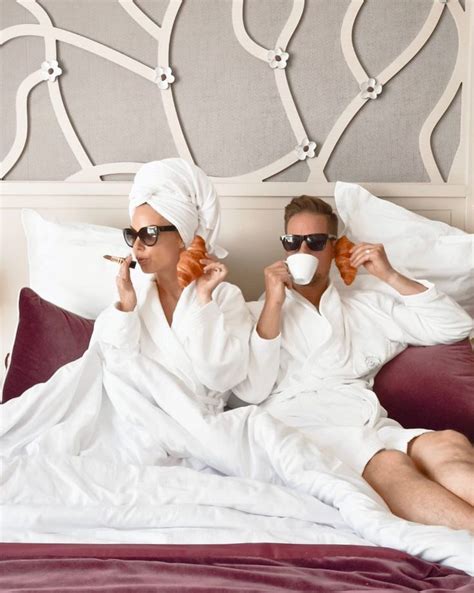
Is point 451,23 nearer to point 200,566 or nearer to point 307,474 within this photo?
point 307,474

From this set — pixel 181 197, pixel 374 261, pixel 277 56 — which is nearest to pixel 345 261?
pixel 374 261

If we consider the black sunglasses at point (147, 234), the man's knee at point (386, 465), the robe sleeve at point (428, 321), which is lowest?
the man's knee at point (386, 465)

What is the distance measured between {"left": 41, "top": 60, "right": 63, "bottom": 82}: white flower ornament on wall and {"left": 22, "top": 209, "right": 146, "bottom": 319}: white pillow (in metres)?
0.55

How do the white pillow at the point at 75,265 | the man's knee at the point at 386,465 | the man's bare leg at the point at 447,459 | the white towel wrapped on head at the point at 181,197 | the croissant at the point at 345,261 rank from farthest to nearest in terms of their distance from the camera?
1. the white pillow at the point at 75,265
2. the croissant at the point at 345,261
3. the white towel wrapped on head at the point at 181,197
4. the man's knee at the point at 386,465
5. the man's bare leg at the point at 447,459

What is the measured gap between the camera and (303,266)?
2.38m

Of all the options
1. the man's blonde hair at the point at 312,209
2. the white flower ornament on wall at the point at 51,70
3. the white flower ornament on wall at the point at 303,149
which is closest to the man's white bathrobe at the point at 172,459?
the man's blonde hair at the point at 312,209

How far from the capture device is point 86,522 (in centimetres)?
173

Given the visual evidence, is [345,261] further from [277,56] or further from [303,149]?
[277,56]

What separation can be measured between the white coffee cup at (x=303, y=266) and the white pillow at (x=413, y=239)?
37 cm

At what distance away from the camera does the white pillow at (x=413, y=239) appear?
2.73m

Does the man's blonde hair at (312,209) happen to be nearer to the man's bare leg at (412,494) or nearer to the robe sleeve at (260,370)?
the robe sleeve at (260,370)

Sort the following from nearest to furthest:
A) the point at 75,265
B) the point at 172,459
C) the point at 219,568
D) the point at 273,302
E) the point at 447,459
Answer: the point at 219,568 → the point at 447,459 → the point at 172,459 → the point at 273,302 → the point at 75,265

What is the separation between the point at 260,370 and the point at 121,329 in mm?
428

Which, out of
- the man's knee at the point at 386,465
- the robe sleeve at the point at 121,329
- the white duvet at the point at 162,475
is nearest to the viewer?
the white duvet at the point at 162,475
